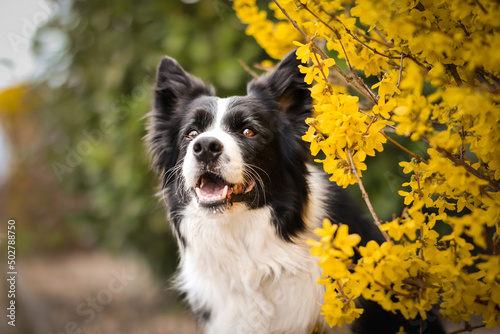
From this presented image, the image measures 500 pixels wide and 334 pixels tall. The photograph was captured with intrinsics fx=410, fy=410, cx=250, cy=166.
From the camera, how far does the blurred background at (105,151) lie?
162 inches

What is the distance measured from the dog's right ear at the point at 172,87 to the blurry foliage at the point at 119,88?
1.03 meters

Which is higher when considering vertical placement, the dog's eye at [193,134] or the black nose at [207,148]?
Answer: the black nose at [207,148]

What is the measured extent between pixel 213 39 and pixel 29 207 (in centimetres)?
346

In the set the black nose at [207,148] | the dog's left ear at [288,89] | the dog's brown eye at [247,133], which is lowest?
the dog's brown eye at [247,133]

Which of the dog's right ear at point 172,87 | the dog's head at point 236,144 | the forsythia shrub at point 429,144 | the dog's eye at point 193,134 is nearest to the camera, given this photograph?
the forsythia shrub at point 429,144

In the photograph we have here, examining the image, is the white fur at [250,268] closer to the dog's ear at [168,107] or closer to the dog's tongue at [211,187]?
the dog's tongue at [211,187]

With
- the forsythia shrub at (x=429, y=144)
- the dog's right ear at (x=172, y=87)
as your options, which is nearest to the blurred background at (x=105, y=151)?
the dog's right ear at (x=172, y=87)

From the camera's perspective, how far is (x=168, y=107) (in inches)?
116

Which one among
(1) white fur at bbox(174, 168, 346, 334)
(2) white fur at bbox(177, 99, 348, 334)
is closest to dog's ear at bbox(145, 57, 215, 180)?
(2) white fur at bbox(177, 99, 348, 334)

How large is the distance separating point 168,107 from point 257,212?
1.04m

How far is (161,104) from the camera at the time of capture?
293cm

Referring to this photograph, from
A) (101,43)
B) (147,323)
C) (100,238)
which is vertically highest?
(101,43)

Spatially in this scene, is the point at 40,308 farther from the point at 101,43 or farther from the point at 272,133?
the point at 272,133

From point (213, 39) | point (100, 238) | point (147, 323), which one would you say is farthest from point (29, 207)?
point (213, 39)
